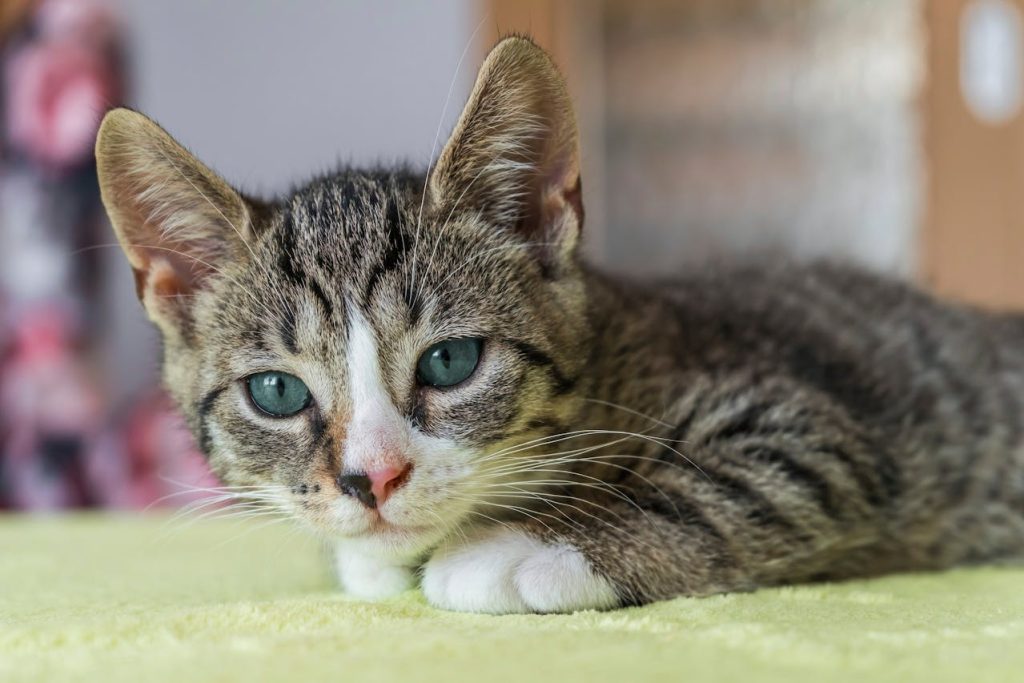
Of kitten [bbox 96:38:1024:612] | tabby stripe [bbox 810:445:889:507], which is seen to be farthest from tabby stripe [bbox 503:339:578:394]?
tabby stripe [bbox 810:445:889:507]

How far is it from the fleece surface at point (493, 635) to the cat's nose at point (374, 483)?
0.16 metres

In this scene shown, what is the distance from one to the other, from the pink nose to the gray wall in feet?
8.04

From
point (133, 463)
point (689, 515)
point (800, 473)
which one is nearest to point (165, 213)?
point (689, 515)

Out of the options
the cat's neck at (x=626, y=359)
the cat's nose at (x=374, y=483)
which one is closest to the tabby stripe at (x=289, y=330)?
the cat's nose at (x=374, y=483)

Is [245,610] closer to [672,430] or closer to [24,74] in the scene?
[672,430]

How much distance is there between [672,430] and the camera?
1658mm

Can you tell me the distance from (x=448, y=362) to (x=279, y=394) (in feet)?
0.88

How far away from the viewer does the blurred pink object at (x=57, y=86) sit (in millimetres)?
3264

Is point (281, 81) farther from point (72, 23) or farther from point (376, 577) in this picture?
point (376, 577)

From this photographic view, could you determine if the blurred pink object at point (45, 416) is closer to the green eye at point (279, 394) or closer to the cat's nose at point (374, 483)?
the green eye at point (279, 394)

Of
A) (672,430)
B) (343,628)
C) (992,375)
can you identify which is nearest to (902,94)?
(992,375)

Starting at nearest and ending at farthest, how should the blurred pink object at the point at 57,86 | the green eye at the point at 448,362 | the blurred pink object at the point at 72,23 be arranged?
the green eye at the point at 448,362 < the blurred pink object at the point at 57,86 < the blurred pink object at the point at 72,23

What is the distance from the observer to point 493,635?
3.77 feet

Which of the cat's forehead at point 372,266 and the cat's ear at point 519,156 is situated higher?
the cat's ear at point 519,156
